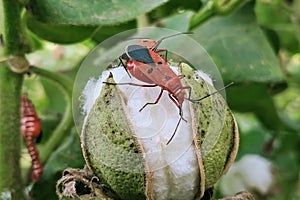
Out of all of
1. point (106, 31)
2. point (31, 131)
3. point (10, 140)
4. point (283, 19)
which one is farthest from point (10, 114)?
point (283, 19)

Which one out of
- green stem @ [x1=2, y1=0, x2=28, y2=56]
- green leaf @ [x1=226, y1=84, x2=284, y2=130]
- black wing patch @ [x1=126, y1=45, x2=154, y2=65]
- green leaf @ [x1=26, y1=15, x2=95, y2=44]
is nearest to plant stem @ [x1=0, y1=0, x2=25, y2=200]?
green stem @ [x1=2, y1=0, x2=28, y2=56]

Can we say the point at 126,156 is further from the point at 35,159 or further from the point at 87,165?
the point at 35,159

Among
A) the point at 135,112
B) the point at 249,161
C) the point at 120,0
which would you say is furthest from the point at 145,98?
the point at 249,161

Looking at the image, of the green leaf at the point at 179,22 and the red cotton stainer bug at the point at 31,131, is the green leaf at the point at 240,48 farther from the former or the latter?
the red cotton stainer bug at the point at 31,131

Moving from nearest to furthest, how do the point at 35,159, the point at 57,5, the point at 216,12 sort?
the point at 57,5, the point at 35,159, the point at 216,12

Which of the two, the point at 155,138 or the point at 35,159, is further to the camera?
the point at 35,159

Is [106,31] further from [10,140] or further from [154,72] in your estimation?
[154,72]
